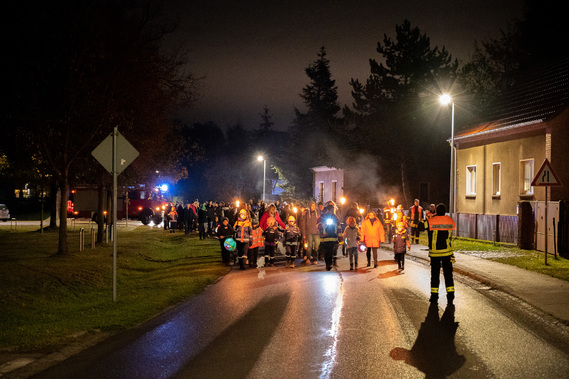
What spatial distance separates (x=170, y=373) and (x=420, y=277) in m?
10.5

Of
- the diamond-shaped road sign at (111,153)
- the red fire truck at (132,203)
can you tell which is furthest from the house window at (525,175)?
the red fire truck at (132,203)

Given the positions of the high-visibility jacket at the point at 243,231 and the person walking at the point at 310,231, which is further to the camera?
the person walking at the point at 310,231

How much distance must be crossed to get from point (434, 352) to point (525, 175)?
22.7 meters

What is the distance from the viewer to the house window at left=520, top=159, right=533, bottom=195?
92.3ft

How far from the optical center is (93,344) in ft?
28.2

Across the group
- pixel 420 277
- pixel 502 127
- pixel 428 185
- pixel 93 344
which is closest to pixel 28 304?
pixel 93 344

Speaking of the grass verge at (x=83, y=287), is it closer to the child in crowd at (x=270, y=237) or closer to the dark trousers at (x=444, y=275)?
the child in crowd at (x=270, y=237)

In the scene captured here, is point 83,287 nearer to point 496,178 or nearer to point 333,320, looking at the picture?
point 333,320

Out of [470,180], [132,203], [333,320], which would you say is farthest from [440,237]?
[132,203]

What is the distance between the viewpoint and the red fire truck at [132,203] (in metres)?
49.9

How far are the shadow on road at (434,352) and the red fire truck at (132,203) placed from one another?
41.2 meters

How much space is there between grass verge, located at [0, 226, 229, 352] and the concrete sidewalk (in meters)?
6.69

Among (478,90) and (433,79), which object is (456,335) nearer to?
(478,90)

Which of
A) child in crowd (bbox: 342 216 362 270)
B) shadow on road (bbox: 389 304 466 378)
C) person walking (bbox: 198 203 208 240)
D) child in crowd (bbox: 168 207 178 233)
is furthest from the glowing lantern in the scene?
child in crowd (bbox: 168 207 178 233)
